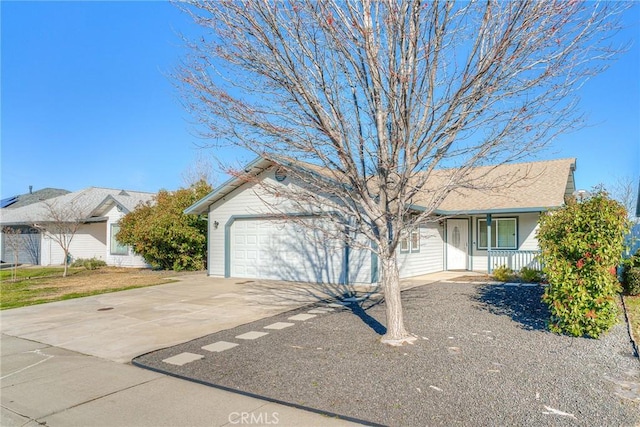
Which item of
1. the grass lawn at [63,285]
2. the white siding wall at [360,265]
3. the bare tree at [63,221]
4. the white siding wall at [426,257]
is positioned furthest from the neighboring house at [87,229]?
the white siding wall at [426,257]

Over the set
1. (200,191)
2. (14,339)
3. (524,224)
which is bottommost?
(14,339)

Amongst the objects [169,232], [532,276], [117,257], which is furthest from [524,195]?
[117,257]

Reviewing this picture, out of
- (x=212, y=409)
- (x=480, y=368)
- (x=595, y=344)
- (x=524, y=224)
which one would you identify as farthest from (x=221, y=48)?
(x=524, y=224)

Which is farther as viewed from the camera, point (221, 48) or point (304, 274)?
point (304, 274)

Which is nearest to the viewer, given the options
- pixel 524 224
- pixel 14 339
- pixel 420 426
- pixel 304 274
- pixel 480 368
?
pixel 420 426

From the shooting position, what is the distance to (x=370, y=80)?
617cm

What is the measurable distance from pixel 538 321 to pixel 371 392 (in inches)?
181

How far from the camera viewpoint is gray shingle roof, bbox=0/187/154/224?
22.9m

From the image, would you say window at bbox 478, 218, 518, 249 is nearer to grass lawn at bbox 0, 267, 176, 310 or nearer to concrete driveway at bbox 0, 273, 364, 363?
concrete driveway at bbox 0, 273, 364, 363

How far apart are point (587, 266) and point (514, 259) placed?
31.5ft

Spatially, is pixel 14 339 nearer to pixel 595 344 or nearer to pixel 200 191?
pixel 595 344

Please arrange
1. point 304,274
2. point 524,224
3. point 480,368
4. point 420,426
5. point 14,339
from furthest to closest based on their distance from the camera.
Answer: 1. point 524,224
2. point 304,274
3. point 14,339
4. point 480,368
5. point 420,426

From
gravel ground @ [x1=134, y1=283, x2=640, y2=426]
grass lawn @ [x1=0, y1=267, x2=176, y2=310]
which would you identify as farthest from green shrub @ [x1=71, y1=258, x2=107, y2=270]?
gravel ground @ [x1=134, y1=283, x2=640, y2=426]

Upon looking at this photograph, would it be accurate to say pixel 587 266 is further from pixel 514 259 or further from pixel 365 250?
pixel 514 259
